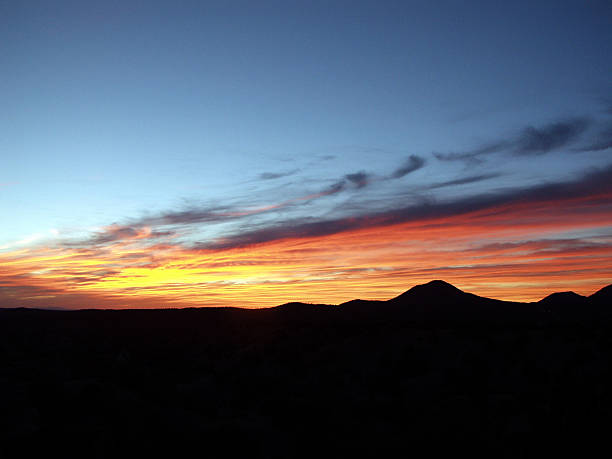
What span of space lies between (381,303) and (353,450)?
60287 millimetres

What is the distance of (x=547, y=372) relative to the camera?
34.2 metres

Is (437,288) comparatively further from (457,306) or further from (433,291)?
(457,306)

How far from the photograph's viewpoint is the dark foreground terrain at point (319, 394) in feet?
80.9

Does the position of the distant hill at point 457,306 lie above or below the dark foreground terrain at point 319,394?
above

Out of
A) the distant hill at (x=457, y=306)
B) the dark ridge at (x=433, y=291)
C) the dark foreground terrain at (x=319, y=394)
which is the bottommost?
the dark foreground terrain at (x=319, y=394)

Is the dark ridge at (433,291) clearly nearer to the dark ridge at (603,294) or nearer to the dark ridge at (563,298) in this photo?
the dark ridge at (563,298)

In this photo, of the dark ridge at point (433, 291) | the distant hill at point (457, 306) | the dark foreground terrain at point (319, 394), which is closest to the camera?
the dark foreground terrain at point (319, 394)

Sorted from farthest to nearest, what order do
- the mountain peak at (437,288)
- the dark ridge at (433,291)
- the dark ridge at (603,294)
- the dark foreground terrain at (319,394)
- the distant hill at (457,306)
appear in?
the dark ridge at (603,294) → the mountain peak at (437,288) → the dark ridge at (433,291) → the distant hill at (457,306) → the dark foreground terrain at (319,394)

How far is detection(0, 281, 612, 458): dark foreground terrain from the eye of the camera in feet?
80.9

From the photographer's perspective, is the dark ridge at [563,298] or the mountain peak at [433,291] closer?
the mountain peak at [433,291]

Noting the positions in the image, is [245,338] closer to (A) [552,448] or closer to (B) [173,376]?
(B) [173,376]

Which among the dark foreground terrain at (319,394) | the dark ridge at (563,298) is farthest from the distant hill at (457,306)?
the dark foreground terrain at (319,394)

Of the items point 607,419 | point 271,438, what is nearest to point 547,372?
point 607,419

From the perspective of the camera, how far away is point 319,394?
3503 cm
